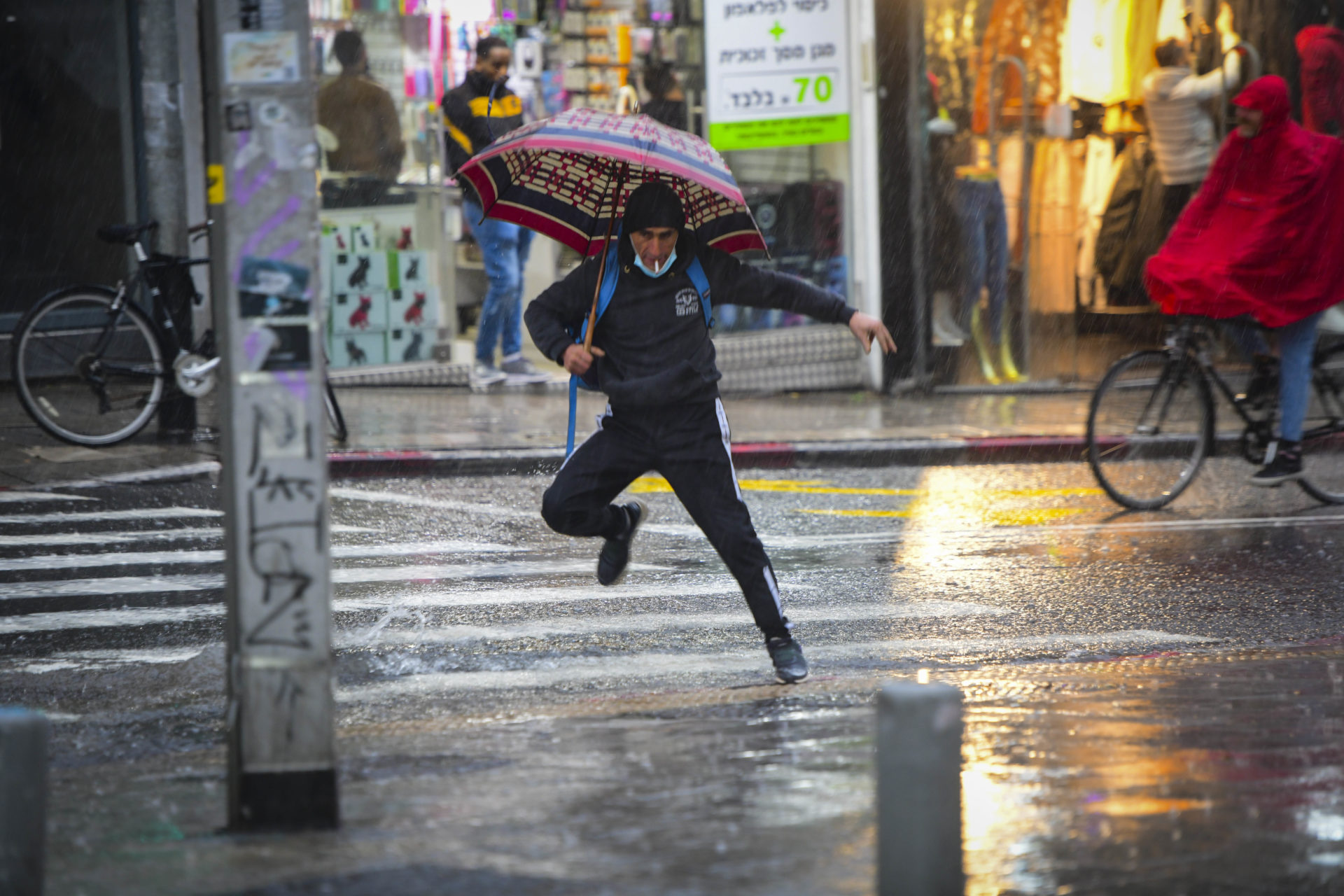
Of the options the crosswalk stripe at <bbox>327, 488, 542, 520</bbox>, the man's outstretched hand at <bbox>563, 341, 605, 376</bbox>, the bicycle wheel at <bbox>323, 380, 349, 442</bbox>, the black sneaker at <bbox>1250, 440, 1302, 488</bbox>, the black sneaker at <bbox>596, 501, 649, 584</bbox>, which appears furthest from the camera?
the bicycle wheel at <bbox>323, 380, 349, 442</bbox>

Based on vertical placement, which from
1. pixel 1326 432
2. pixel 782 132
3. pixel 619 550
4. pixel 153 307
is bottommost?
pixel 1326 432

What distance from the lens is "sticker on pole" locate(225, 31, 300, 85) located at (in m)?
3.79

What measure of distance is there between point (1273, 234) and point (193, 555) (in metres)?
5.60

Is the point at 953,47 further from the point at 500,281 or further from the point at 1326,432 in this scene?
the point at 1326,432

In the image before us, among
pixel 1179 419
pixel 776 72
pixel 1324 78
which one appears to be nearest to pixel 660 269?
pixel 1179 419

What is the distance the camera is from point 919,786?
3305mm

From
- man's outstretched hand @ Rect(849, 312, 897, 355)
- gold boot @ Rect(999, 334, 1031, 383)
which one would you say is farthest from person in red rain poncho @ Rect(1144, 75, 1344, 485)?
gold boot @ Rect(999, 334, 1031, 383)

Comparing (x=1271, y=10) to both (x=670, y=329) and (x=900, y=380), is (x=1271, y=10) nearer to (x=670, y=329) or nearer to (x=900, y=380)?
(x=900, y=380)

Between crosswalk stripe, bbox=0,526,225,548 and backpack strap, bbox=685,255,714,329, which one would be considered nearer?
backpack strap, bbox=685,255,714,329

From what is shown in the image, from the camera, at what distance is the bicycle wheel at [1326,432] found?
901 cm

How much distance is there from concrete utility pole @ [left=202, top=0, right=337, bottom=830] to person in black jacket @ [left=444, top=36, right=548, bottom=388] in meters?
8.22

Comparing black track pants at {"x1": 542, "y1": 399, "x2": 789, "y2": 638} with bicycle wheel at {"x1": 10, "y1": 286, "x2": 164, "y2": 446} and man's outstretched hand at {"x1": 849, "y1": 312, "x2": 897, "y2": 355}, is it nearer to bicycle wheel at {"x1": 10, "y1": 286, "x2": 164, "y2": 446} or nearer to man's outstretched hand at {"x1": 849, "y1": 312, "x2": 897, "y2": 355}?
man's outstretched hand at {"x1": 849, "y1": 312, "x2": 897, "y2": 355}

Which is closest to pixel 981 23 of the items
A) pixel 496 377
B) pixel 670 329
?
pixel 496 377

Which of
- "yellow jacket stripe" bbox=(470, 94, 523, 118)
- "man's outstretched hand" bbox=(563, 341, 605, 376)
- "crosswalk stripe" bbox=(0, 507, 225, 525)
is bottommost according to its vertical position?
"crosswalk stripe" bbox=(0, 507, 225, 525)
